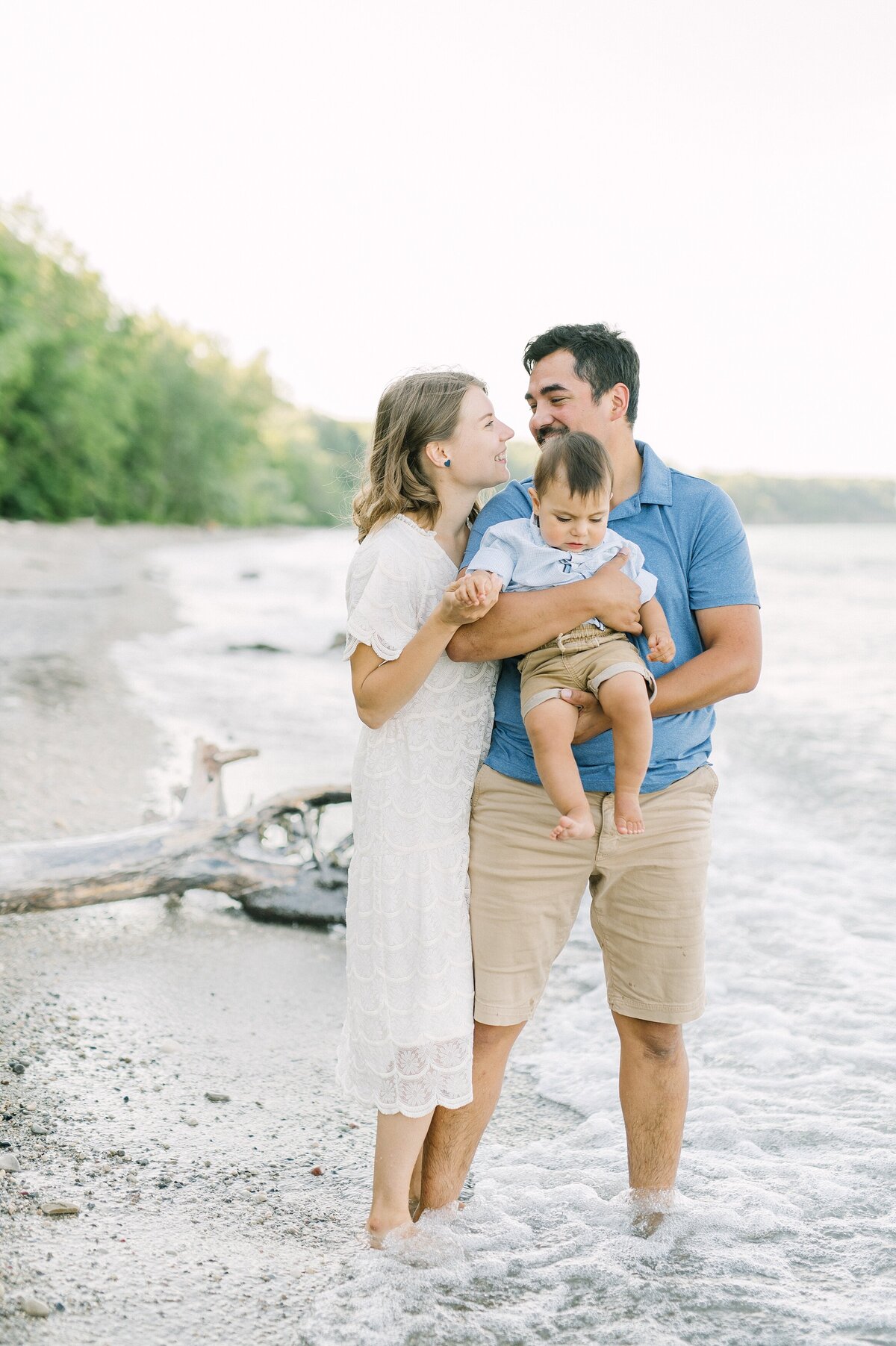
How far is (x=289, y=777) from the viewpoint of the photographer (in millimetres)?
7461

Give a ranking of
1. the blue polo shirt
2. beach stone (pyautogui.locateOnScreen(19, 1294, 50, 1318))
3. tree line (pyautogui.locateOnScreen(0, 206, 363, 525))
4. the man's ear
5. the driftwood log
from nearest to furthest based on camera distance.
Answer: beach stone (pyautogui.locateOnScreen(19, 1294, 50, 1318)) → the blue polo shirt → the man's ear → the driftwood log → tree line (pyautogui.locateOnScreen(0, 206, 363, 525))

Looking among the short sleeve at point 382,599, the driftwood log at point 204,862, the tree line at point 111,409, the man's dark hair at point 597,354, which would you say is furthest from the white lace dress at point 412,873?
the tree line at point 111,409

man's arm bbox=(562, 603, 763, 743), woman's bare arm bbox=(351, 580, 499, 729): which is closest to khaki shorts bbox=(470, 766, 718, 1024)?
man's arm bbox=(562, 603, 763, 743)

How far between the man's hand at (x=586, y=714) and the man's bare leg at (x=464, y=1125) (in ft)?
2.39

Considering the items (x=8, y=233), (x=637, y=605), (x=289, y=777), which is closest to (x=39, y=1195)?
(x=637, y=605)

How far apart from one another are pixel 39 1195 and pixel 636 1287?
147 cm

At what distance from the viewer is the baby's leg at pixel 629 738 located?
97.6 inches

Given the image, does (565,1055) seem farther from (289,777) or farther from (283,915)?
(289,777)

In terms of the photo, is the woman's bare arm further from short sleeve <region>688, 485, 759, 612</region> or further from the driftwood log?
the driftwood log

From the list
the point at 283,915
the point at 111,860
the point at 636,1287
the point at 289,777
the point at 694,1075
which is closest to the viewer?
the point at 636,1287

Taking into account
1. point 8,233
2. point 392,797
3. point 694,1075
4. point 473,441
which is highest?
point 8,233

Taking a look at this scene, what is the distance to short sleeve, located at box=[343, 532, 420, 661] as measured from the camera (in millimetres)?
2551

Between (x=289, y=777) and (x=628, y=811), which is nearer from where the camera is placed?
(x=628, y=811)

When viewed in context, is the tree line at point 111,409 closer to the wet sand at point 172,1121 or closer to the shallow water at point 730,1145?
the shallow water at point 730,1145
